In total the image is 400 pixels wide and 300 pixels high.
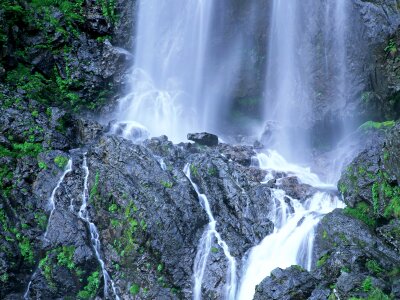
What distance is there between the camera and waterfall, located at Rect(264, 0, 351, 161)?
23.8 metres

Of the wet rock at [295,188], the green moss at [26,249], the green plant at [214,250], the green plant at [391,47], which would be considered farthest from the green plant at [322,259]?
the green plant at [391,47]

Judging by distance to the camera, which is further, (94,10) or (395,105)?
(94,10)

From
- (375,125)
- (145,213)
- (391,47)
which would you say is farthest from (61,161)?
Result: (391,47)

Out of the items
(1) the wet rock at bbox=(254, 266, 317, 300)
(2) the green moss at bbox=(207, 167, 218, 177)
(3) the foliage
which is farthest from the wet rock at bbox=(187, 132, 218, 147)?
(3) the foliage

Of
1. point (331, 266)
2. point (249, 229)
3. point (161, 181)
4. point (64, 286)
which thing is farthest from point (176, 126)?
point (331, 266)

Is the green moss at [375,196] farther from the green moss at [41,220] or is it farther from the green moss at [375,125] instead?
the green moss at [41,220]

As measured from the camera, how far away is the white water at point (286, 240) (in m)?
13.3

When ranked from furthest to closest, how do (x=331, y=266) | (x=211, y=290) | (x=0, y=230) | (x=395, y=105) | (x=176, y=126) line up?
(x=176, y=126), (x=395, y=105), (x=0, y=230), (x=211, y=290), (x=331, y=266)

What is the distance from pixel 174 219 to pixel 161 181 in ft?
5.56

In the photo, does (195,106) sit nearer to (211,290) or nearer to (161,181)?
(161,181)

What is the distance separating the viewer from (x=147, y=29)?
28.2 m

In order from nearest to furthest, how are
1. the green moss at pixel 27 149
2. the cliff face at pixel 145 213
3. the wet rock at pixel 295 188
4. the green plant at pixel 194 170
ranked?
1. the cliff face at pixel 145 213
2. the green plant at pixel 194 170
3. the green moss at pixel 27 149
4. the wet rock at pixel 295 188

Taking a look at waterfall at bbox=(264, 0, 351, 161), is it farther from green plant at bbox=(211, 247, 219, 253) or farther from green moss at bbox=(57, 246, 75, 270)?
green moss at bbox=(57, 246, 75, 270)

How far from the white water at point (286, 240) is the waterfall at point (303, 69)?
7473 mm
